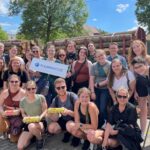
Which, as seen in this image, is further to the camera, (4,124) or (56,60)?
(56,60)

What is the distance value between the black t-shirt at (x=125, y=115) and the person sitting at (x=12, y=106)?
2.15m

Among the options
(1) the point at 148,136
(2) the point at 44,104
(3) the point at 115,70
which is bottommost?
(1) the point at 148,136

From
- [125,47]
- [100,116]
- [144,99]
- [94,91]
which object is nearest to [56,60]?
[94,91]

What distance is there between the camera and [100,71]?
7508 mm

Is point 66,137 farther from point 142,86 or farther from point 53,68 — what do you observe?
point 142,86

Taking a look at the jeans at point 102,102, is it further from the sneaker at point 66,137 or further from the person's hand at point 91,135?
the person's hand at point 91,135

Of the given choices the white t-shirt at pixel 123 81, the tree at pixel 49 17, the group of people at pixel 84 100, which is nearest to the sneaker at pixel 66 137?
the group of people at pixel 84 100

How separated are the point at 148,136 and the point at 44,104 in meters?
2.18

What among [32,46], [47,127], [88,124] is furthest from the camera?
[32,46]

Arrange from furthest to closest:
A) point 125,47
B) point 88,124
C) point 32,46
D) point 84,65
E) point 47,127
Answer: point 125,47
point 32,46
point 84,65
point 47,127
point 88,124

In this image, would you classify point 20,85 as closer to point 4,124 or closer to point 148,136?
point 4,124

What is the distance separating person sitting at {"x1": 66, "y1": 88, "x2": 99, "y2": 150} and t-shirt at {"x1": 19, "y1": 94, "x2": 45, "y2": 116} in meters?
0.81

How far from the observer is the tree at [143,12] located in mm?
46341

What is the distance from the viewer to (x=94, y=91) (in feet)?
25.0
